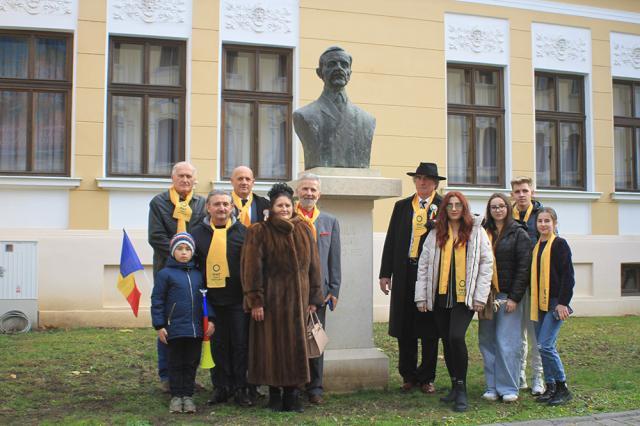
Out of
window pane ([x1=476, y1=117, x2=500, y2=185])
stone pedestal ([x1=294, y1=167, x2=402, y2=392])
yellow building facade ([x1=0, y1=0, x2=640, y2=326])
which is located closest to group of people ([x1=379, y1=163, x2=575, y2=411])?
stone pedestal ([x1=294, y1=167, x2=402, y2=392])

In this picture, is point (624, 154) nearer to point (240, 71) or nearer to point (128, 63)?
point (240, 71)

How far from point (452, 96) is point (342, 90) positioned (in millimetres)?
6313

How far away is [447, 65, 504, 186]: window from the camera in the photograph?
12.2m

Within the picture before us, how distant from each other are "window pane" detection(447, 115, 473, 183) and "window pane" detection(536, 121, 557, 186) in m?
1.39

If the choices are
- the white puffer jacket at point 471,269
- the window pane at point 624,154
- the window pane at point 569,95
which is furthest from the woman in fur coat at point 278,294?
the window pane at point 624,154

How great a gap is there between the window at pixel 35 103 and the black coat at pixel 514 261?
6763mm

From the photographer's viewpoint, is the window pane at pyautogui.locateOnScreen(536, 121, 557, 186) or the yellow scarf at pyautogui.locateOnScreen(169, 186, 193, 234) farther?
the window pane at pyautogui.locateOnScreen(536, 121, 557, 186)

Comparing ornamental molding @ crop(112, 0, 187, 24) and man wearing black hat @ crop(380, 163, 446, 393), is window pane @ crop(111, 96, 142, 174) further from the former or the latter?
man wearing black hat @ crop(380, 163, 446, 393)

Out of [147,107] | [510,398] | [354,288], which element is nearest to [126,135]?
[147,107]

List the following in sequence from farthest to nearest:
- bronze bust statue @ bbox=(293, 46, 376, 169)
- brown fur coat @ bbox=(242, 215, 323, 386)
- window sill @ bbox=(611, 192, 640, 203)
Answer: window sill @ bbox=(611, 192, 640, 203) → bronze bust statue @ bbox=(293, 46, 376, 169) → brown fur coat @ bbox=(242, 215, 323, 386)

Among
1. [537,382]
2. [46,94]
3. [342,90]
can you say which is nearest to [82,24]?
[46,94]

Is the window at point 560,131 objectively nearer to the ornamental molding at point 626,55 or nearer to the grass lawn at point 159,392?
the ornamental molding at point 626,55

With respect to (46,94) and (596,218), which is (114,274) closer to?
(46,94)

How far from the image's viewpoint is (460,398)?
5.46 meters
